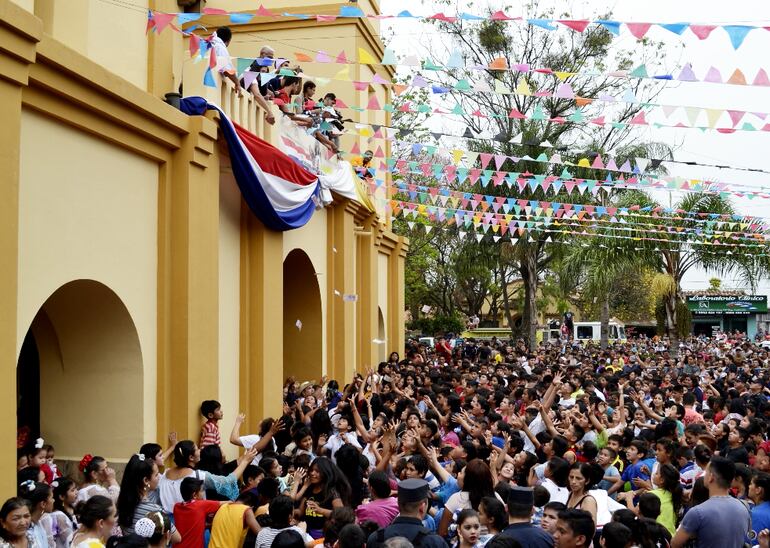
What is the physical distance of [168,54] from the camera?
1023 centimetres

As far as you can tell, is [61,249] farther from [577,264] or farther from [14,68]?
[577,264]

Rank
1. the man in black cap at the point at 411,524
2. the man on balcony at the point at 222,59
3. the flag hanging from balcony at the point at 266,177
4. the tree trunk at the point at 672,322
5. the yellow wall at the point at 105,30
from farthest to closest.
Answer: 1. the tree trunk at the point at 672,322
2. the flag hanging from balcony at the point at 266,177
3. the man on balcony at the point at 222,59
4. the yellow wall at the point at 105,30
5. the man in black cap at the point at 411,524

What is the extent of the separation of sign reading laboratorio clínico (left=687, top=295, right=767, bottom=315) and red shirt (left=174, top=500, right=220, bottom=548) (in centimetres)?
6036

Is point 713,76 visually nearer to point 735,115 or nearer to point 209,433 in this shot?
point 735,115

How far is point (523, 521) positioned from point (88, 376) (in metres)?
5.47

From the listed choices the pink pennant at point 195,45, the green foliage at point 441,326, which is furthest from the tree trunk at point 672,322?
the pink pennant at point 195,45

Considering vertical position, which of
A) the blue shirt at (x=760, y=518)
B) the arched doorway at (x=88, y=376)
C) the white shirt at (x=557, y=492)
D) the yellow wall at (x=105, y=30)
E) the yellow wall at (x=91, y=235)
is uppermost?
the yellow wall at (x=105, y=30)

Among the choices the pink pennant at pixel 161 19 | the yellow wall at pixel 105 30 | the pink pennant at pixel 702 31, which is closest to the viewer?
the pink pennant at pixel 702 31

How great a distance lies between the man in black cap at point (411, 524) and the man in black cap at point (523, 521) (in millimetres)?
468

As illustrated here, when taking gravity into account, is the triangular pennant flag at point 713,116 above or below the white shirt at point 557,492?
above

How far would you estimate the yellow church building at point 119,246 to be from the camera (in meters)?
6.87

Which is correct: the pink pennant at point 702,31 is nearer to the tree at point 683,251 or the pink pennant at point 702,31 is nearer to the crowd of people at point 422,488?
the crowd of people at point 422,488

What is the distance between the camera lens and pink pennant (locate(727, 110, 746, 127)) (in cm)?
1091

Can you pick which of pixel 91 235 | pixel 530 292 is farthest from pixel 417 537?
pixel 530 292
